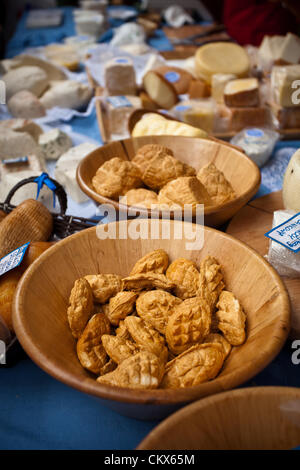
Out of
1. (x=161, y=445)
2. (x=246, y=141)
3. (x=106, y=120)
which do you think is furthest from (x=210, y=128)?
(x=161, y=445)

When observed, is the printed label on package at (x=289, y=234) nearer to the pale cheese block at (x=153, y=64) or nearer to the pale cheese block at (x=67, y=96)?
the pale cheese block at (x=67, y=96)

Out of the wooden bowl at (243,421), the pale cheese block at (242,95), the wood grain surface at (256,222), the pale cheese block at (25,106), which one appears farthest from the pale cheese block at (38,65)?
the wooden bowl at (243,421)

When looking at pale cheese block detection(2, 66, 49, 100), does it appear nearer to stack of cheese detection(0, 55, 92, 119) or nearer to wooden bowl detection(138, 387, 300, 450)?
stack of cheese detection(0, 55, 92, 119)

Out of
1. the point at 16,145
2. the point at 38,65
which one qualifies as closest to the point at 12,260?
the point at 16,145

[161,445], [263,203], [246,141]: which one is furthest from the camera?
[246,141]

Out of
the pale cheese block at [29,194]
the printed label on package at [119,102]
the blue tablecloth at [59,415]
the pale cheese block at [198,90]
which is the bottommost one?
the blue tablecloth at [59,415]

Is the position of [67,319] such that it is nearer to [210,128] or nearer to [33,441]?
[33,441]

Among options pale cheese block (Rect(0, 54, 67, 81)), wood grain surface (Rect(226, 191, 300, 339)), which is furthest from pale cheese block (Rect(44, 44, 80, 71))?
wood grain surface (Rect(226, 191, 300, 339))

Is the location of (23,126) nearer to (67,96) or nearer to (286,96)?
(67,96)
